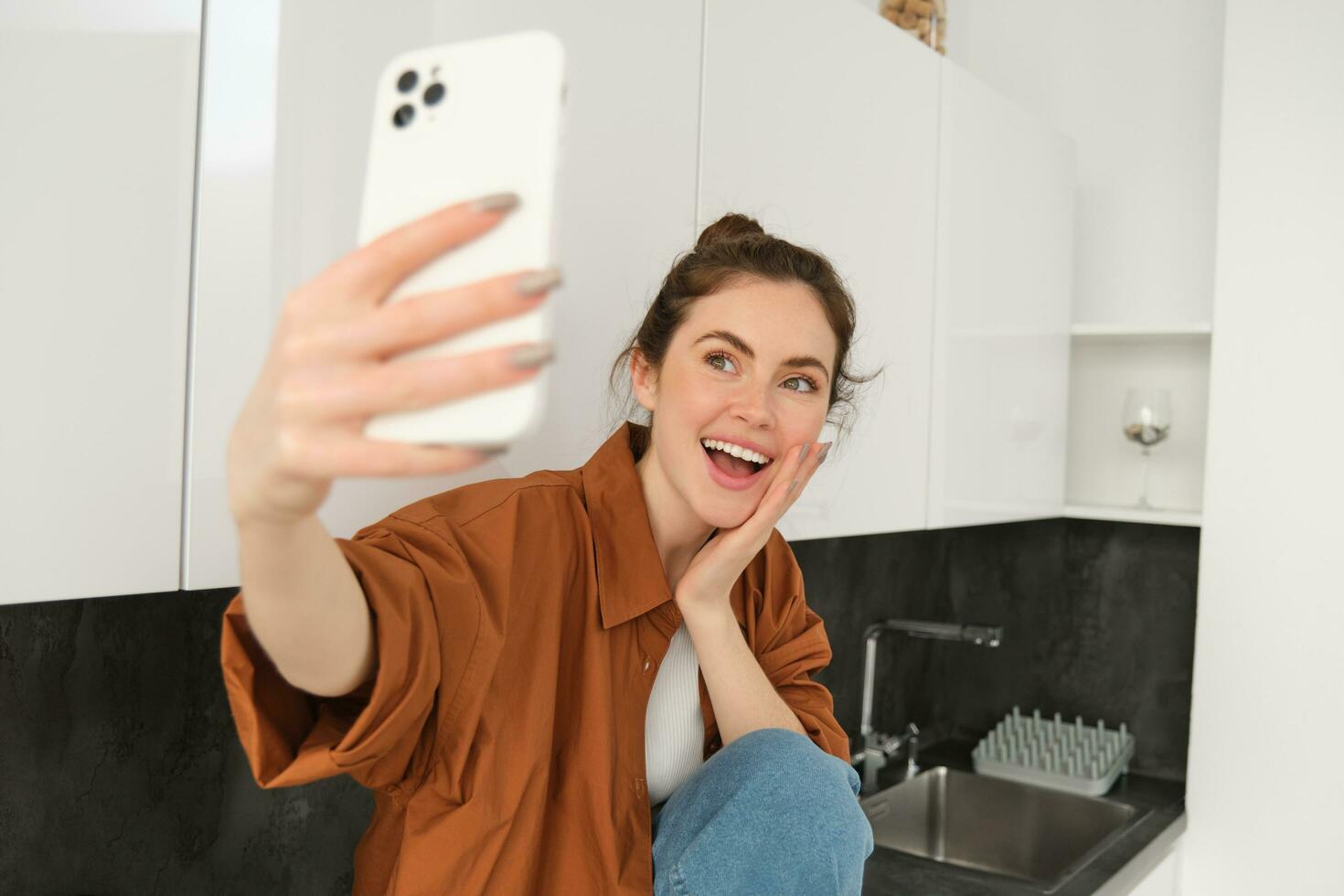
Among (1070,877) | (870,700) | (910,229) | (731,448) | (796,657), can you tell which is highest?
(910,229)

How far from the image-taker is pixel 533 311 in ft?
1.45

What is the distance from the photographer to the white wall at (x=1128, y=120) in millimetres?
2465

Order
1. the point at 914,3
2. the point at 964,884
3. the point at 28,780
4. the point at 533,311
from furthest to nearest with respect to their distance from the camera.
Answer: the point at 914,3 → the point at 964,884 → the point at 28,780 → the point at 533,311

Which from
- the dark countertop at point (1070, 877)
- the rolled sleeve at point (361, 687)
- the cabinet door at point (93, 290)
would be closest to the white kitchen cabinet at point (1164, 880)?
the dark countertop at point (1070, 877)

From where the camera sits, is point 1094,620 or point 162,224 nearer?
point 162,224

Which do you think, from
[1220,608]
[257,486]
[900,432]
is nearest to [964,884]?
[900,432]

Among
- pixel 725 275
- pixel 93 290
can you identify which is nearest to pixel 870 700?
pixel 725 275

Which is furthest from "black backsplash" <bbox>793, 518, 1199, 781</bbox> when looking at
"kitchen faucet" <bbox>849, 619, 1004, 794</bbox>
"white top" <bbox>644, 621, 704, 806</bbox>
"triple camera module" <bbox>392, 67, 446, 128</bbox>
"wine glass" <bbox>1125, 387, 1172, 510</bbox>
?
"triple camera module" <bbox>392, 67, 446, 128</bbox>

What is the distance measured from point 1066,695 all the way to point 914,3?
1600 millimetres

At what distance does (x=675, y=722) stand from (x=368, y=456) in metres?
0.83

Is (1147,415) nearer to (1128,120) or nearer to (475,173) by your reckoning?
(1128,120)

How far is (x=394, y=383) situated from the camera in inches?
17.3

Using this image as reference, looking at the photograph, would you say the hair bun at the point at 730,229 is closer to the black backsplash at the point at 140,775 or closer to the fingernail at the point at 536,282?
the black backsplash at the point at 140,775

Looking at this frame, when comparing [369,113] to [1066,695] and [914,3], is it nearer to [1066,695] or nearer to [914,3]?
[914,3]
